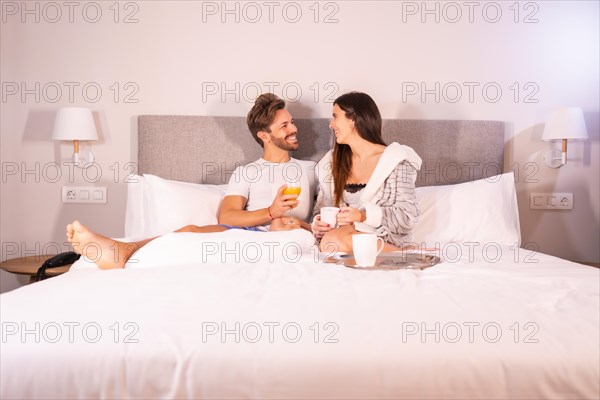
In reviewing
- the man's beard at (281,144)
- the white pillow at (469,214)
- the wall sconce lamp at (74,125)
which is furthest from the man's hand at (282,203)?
the wall sconce lamp at (74,125)

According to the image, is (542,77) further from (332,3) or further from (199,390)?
(199,390)

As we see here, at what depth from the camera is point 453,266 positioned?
1686 mm

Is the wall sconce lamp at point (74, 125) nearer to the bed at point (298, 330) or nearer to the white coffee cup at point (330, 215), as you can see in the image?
the bed at point (298, 330)

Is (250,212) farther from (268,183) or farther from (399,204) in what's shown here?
(399,204)

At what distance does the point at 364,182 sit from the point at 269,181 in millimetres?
445

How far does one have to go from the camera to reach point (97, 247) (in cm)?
180

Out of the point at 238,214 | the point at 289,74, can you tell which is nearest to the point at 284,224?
the point at 238,214

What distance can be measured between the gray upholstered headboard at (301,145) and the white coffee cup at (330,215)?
785 millimetres

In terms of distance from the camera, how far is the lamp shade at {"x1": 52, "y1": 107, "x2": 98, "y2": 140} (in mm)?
2732

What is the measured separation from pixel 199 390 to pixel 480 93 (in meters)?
2.48

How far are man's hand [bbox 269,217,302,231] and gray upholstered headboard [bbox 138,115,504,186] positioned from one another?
2.02 ft

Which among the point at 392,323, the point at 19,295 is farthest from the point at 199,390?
the point at 19,295

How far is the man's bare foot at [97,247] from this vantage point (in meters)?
1.78

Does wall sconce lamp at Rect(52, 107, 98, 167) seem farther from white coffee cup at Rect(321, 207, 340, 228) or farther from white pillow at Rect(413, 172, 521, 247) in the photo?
white pillow at Rect(413, 172, 521, 247)
